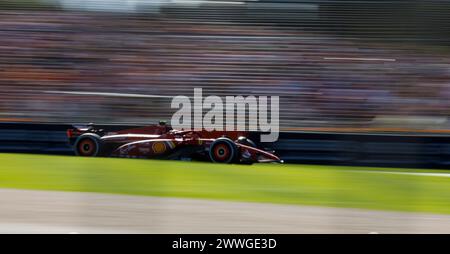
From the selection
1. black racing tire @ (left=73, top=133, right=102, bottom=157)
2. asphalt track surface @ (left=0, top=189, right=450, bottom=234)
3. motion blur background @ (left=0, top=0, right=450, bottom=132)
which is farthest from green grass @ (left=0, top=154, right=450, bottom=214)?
motion blur background @ (left=0, top=0, right=450, bottom=132)

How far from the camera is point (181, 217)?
452 cm

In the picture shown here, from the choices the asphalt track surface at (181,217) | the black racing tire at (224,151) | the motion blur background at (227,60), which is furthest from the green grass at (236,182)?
the motion blur background at (227,60)

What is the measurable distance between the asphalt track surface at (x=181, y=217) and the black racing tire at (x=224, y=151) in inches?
125

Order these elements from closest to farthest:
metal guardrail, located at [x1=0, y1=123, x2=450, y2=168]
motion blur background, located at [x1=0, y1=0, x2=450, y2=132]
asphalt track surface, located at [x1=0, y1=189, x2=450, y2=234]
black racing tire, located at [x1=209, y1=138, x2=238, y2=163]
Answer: asphalt track surface, located at [x1=0, y1=189, x2=450, y2=234]
black racing tire, located at [x1=209, y1=138, x2=238, y2=163]
metal guardrail, located at [x1=0, y1=123, x2=450, y2=168]
motion blur background, located at [x1=0, y1=0, x2=450, y2=132]

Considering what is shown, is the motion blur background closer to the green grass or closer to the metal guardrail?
the metal guardrail

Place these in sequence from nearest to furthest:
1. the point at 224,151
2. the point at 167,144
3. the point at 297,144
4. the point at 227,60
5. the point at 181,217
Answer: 1. the point at 181,217
2. the point at 224,151
3. the point at 167,144
4. the point at 297,144
5. the point at 227,60

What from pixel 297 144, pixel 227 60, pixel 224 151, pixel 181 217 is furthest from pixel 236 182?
pixel 227 60

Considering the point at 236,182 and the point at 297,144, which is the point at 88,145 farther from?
the point at 236,182

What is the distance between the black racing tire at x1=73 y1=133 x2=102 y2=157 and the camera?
29.1ft

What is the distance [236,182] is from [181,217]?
214cm

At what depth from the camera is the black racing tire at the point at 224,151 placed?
851 centimetres

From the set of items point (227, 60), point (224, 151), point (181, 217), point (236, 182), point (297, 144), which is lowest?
point (181, 217)

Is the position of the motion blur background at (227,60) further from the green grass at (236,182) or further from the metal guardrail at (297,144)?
the green grass at (236,182)
